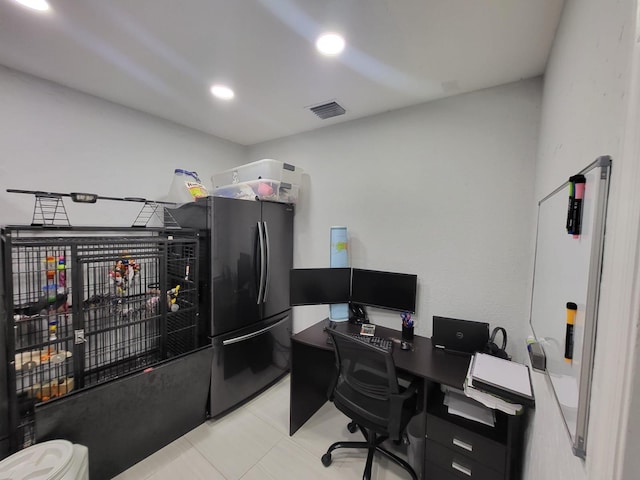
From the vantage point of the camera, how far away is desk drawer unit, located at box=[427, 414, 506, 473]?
53.1 inches

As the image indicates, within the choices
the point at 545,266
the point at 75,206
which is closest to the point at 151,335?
the point at 75,206

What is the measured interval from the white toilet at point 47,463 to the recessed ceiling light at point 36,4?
2.18 meters

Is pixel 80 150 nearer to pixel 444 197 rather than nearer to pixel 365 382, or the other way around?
pixel 365 382

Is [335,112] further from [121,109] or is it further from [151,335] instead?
[151,335]

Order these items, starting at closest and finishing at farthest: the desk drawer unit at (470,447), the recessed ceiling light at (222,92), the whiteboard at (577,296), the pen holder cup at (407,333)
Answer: the whiteboard at (577,296) < the desk drawer unit at (470,447) < the recessed ceiling light at (222,92) < the pen holder cup at (407,333)

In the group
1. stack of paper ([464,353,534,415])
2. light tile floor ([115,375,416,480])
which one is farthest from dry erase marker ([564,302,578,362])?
light tile floor ([115,375,416,480])

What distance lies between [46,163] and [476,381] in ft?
10.4

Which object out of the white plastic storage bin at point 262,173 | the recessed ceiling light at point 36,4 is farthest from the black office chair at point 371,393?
the recessed ceiling light at point 36,4

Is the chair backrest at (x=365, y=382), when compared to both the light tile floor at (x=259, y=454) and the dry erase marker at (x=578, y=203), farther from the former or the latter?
the dry erase marker at (x=578, y=203)

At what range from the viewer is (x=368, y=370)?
160 cm

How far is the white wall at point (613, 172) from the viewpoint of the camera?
45cm

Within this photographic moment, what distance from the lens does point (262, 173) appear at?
251cm

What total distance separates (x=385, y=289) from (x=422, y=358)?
2.07 ft

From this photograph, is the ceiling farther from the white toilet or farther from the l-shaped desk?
the white toilet
